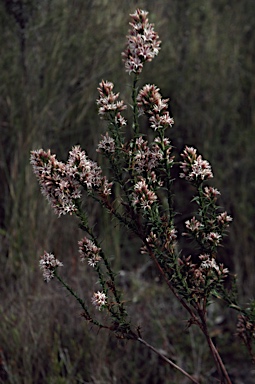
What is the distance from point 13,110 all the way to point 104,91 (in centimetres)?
197

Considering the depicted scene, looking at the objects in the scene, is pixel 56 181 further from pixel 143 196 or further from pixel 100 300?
pixel 100 300

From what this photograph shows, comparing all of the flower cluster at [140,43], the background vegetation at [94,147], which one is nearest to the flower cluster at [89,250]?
the flower cluster at [140,43]

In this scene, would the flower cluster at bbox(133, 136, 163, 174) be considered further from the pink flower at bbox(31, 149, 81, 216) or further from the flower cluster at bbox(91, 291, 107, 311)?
the flower cluster at bbox(91, 291, 107, 311)

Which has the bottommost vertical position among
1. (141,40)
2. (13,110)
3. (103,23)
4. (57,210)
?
(57,210)

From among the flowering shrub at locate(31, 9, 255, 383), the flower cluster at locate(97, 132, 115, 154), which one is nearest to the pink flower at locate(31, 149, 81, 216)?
the flowering shrub at locate(31, 9, 255, 383)

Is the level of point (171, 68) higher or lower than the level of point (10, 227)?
higher

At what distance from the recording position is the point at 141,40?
1.73 m

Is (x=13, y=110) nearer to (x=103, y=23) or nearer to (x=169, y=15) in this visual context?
(x=103, y=23)

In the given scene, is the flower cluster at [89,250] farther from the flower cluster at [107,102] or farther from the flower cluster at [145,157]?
the flower cluster at [107,102]

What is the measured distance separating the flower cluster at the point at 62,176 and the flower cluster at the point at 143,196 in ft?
0.45

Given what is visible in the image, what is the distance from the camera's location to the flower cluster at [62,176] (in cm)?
176

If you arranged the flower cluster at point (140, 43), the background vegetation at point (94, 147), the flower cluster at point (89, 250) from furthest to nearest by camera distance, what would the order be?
the background vegetation at point (94, 147) < the flower cluster at point (89, 250) < the flower cluster at point (140, 43)

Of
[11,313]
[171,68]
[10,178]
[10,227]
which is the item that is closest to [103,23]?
[171,68]

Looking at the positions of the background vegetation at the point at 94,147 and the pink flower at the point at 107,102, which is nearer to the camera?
the pink flower at the point at 107,102
